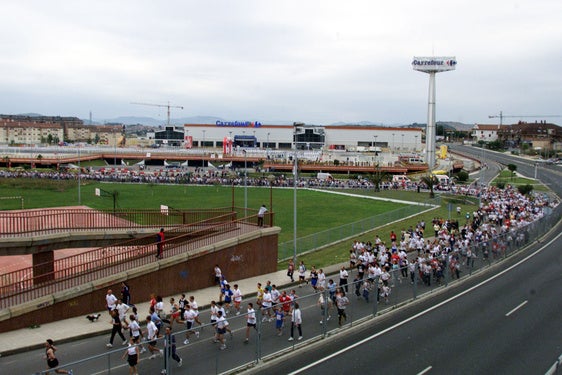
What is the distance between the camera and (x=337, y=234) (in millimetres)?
34344

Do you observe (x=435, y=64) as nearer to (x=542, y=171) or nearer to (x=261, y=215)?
(x=542, y=171)

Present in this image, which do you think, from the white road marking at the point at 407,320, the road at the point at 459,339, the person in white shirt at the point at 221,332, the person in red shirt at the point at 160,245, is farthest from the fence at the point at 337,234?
the person in white shirt at the point at 221,332

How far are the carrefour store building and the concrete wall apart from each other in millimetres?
105876

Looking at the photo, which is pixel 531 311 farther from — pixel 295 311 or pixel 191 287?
pixel 191 287

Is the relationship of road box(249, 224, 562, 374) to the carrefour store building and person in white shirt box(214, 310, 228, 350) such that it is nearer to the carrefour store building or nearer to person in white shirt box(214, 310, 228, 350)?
person in white shirt box(214, 310, 228, 350)

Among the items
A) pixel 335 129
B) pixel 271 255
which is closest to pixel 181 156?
pixel 335 129

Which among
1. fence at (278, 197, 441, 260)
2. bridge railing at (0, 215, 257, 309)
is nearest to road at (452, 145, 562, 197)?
fence at (278, 197, 441, 260)

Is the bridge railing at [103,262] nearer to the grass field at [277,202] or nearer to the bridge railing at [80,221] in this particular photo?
the bridge railing at [80,221]

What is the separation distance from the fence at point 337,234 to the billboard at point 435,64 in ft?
222

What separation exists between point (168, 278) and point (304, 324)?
667 centimetres

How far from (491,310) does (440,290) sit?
3.10 m

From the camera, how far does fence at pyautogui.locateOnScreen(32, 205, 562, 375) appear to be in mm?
13211

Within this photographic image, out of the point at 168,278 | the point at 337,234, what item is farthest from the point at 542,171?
the point at 168,278

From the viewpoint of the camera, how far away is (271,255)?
25.7 metres
